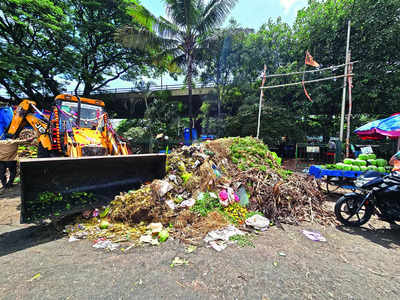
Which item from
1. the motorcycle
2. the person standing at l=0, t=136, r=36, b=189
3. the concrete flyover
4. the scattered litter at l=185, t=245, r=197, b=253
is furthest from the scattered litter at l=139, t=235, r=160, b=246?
the concrete flyover

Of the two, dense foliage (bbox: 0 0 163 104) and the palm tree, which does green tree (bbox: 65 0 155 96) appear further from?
the palm tree

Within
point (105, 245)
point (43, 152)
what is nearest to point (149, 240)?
point (105, 245)

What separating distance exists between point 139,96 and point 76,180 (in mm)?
15102

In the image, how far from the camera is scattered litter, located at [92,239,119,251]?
2.42 meters

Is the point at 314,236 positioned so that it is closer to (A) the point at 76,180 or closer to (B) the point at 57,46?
(A) the point at 76,180

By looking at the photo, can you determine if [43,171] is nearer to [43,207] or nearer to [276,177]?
[43,207]

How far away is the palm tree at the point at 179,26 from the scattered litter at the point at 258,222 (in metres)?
9.85

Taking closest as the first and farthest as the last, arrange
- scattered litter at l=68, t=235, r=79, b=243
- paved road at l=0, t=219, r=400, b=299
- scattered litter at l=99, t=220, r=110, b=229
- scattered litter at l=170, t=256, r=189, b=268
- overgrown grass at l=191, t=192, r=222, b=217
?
paved road at l=0, t=219, r=400, b=299 → scattered litter at l=170, t=256, r=189, b=268 → scattered litter at l=68, t=235, r=79, b=243 → scattered litter at l=99, t=220, r=110, b=229 → overgrown grass at l=191, t=192, r=222, b=217

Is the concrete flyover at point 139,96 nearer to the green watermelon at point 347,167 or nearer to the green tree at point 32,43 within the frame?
the green tree at point 32,43

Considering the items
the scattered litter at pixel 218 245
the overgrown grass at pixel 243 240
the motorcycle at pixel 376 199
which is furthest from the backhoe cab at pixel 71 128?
the motorcycle at pixel 376 199

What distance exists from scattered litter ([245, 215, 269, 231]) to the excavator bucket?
2.07 m

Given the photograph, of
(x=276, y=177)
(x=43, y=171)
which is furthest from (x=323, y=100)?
(x=43, y=171)

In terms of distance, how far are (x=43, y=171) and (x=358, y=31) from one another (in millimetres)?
15694

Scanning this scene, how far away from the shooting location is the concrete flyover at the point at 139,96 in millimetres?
15877
